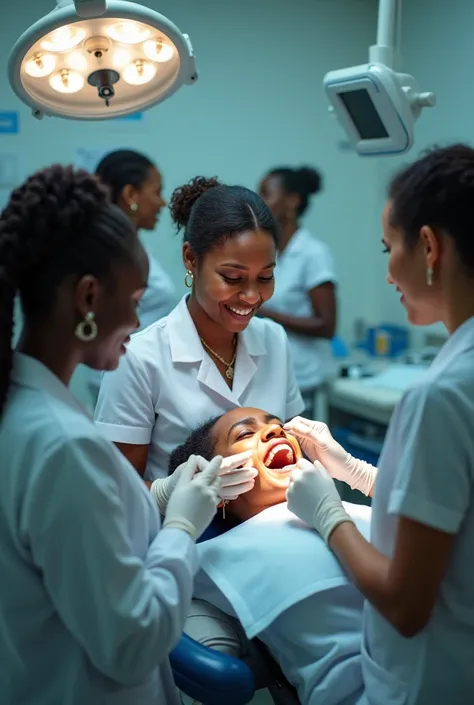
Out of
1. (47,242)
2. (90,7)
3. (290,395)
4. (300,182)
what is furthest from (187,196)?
(300,182)

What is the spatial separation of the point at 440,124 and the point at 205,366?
2.47 meters

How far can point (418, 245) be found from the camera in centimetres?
100

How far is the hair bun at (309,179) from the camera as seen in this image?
10.8ft

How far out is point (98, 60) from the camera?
134 cm

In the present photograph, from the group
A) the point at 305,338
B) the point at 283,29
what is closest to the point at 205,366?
the point at 305,338

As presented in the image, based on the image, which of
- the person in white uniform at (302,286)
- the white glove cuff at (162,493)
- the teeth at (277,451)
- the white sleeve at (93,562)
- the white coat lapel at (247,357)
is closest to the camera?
the white sleeve at (93,562)

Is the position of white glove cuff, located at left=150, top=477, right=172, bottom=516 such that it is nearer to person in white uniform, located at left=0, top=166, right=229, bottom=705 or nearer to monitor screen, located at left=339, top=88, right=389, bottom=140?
person in white uniform, located at left=0, top=166, right=229, bottom=705

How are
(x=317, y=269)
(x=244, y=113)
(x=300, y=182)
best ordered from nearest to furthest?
(x=317, y=269) → (x=300, y=182) → (x=244, y=113)

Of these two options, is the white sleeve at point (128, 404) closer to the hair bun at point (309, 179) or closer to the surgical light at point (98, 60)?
the surgical light at point (98, 60)

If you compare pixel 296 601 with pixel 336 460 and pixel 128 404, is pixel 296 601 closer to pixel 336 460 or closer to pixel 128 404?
pixel 336 460

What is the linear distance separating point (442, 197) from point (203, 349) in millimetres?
924

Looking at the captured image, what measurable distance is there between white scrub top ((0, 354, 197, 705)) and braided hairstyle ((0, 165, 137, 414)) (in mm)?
83

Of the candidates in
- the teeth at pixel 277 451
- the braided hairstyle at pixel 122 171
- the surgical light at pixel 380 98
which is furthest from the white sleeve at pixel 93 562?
the braided hairstyle at pixel 122 171

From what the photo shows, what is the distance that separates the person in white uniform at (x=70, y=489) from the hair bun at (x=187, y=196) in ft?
2.78
